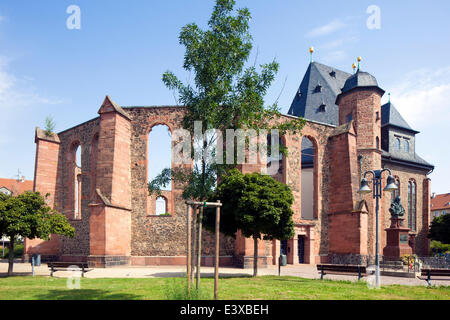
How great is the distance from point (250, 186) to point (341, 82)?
2835cm

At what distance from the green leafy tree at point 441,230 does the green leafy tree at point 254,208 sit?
2392cm

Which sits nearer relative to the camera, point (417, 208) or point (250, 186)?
point (250, 186)

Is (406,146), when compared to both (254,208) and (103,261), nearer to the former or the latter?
(254,208)

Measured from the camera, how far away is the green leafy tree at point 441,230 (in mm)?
33031

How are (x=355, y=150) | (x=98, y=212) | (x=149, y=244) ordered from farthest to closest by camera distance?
(x=355, y=150) → (x=149, y=244) → (x=98, y=212)

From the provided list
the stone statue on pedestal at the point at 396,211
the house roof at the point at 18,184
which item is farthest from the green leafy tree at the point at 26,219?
the house roof at the point at 18,184

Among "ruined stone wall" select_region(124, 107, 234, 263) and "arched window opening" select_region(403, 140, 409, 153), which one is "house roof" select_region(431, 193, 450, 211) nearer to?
"arched window opening" select_region(403, 140, 409, 153)

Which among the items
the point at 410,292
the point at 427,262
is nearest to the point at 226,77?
the point at 410,292

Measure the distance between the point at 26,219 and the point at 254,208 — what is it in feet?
30.9

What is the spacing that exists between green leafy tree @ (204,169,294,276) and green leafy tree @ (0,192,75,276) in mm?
6677

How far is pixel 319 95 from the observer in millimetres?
37062

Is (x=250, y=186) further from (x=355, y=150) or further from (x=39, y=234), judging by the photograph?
(x=355, y=150)

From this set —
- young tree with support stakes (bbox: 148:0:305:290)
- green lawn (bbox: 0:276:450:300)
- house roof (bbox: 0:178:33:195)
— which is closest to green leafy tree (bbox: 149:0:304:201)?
young tree with support stakes (bbox: 148:0:305:290)

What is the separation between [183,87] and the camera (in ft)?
38.7
